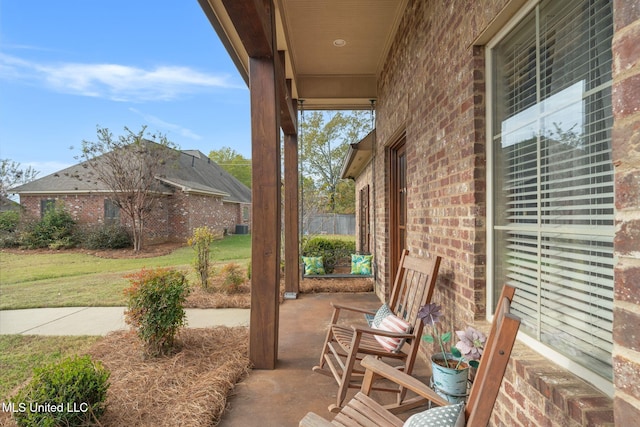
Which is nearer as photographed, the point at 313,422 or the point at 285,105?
the point at 313,422

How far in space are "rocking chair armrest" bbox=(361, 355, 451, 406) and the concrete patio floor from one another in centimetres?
82

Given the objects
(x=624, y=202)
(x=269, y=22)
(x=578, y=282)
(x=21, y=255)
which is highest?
(x=269, y=22)

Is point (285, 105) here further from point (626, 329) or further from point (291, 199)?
point (626, 329)

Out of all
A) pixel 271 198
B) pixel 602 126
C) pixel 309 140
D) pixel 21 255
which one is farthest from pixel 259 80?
pixel 309 140

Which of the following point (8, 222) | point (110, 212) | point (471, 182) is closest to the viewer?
point (471, 182)

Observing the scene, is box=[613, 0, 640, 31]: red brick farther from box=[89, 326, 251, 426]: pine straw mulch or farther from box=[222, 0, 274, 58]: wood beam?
box=[89, 326, 251, 426]: pine straw mulch

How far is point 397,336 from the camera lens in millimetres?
2133

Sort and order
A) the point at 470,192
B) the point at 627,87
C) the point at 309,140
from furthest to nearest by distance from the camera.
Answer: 1. the point at 309,140
2. the point at 470,192
3. the point at 627,87

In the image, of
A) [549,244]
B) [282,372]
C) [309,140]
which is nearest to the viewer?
[549,244]

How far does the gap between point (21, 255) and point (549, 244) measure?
15115 millimetres

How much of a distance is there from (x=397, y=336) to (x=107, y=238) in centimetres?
1345

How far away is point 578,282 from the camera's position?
126cm

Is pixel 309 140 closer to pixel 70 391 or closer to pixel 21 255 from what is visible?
pixel 21 255

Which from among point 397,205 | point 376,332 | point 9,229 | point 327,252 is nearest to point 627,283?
point 376,332
